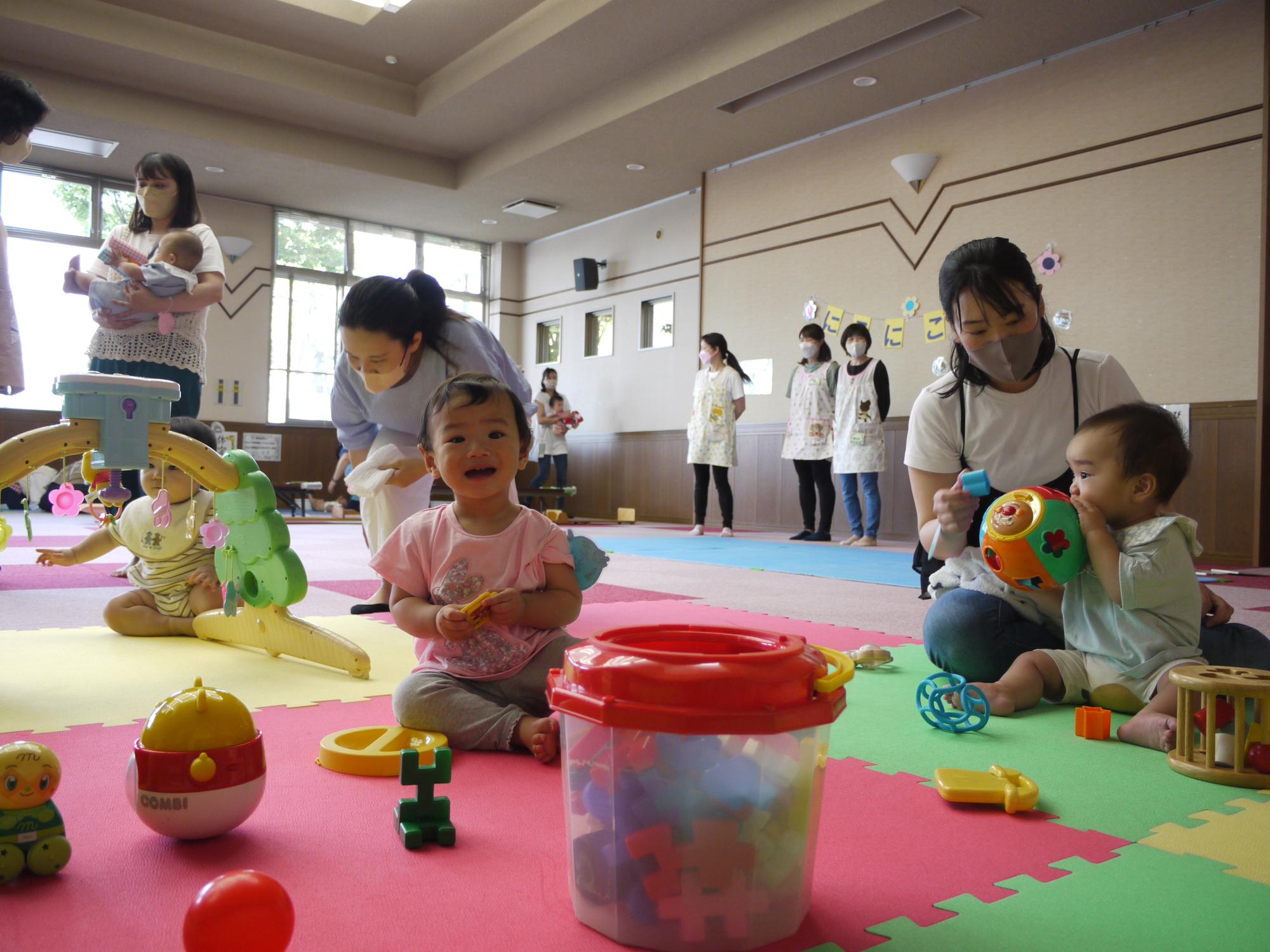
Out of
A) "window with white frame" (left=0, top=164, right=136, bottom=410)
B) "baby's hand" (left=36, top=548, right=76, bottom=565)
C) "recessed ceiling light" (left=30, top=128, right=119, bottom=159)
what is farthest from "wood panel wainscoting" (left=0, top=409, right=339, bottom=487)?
"baby's hand" (left=36, top=548, right=76, bottom=565)

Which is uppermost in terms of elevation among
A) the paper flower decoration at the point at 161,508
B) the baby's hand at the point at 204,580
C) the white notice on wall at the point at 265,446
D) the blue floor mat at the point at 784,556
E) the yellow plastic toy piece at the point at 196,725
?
the white notice on wall at the point at 265,446

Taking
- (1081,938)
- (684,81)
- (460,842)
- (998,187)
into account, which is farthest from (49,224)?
(1081,938)

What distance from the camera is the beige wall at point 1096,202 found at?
4.86 m

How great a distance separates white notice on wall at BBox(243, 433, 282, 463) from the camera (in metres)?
9.15

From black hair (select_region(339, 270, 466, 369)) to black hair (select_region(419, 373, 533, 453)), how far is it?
709 millimetres

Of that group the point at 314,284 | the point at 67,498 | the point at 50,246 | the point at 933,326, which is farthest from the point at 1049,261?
the point at 50,246

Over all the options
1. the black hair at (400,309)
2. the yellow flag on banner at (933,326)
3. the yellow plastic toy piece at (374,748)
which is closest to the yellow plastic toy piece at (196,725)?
the yellow plastic toy piece at (374,748)

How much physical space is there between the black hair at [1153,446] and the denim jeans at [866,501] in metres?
4.47

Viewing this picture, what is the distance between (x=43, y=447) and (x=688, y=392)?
7.13 m

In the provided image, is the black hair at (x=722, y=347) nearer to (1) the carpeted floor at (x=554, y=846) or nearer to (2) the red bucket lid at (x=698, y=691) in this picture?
(1) the carpeted floor at (x=554, y=846)

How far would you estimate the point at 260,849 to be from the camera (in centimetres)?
100

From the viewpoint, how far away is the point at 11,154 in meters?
2.11

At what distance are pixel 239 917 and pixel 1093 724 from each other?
4.39 feet

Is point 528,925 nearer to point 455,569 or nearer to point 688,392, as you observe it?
point 455,569
